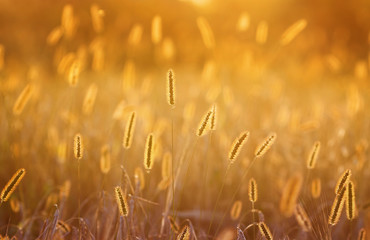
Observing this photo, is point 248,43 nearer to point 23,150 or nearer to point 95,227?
point 23,150

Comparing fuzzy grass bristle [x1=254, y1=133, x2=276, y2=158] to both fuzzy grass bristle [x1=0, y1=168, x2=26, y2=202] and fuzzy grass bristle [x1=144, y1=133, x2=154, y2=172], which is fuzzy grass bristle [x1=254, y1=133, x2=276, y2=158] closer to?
fuzzy grass bristle [x1=144, y1=133, x2=154, y2=172]

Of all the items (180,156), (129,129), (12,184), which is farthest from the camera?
(180,156)

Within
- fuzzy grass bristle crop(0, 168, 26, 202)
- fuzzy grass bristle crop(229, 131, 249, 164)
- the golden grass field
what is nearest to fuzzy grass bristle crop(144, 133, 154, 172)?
the golden grass field

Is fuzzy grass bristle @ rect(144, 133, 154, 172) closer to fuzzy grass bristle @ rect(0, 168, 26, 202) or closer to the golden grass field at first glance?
the golden grass field

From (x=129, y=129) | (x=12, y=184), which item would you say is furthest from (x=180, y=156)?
(x=12, y=184)

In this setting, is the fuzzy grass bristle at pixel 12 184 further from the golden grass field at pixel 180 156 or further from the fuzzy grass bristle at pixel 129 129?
the fuzzy grass bristle at pixel 129 129

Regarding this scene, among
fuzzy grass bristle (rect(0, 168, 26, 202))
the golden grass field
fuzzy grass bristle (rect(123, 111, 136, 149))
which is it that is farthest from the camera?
the golden grass field

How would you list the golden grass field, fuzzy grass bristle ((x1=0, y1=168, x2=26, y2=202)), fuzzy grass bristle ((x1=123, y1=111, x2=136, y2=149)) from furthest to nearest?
the golden grass field
fuzzy grass bristle ((x1=123, y1=111, x2=136, y2=149))
fuzzy grass bristle ((x1=0, y1=168, x2=26, y2=202))

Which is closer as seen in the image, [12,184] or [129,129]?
[12,184]

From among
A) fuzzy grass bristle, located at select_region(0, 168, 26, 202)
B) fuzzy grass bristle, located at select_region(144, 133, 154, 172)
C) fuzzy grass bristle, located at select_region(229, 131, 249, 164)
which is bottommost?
fuzzy grass bristle, located at select_region(0, 168, 26, 202)

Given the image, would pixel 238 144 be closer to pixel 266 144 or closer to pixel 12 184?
pixel 266 144

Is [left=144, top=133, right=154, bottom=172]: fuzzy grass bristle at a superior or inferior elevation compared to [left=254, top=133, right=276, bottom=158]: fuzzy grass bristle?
inferior

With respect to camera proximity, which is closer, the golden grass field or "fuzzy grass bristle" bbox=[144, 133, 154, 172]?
"fuzzy grass bristle" bbox=[144, 133, 154, 172]

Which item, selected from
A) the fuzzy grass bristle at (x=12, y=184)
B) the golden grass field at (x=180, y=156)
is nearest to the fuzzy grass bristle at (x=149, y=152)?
the golden grass field at (x=180, y=156)
